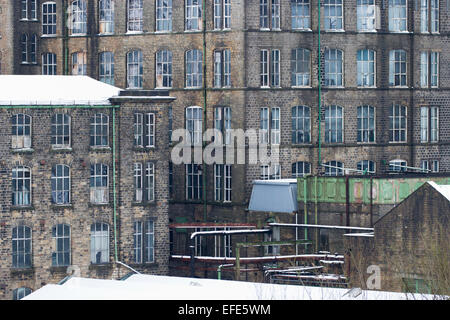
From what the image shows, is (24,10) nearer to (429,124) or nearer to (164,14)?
(164,14)

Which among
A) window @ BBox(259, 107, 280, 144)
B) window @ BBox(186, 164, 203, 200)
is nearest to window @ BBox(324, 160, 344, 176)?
window @ BBox(259, 107, 280, 144)

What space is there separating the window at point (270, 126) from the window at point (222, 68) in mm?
2359

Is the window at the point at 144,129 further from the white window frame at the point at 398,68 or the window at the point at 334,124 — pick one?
the white window frame at the point at 398,68

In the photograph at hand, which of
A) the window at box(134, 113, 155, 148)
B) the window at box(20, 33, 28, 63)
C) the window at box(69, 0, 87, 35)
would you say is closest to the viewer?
the window at box(134, 113, 155, 148)

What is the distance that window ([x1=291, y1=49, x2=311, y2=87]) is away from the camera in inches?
2160

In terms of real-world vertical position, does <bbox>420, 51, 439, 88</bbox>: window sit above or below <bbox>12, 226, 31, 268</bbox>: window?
above

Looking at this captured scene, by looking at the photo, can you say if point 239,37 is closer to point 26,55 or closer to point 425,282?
point 26,55

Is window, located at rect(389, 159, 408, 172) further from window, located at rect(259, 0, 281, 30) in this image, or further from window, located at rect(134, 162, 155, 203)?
window, located at rect(134, 162, 155, 203)

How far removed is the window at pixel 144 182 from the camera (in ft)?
159

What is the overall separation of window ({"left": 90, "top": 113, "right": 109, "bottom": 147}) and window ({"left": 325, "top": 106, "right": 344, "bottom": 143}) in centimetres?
1304

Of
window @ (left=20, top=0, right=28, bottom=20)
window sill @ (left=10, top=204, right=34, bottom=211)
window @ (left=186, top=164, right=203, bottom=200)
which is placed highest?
window @ (left=20, top=0, right=28, bottom=20)

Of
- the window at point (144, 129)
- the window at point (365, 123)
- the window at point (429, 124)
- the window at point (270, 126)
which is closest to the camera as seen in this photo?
the window at point (144, 129)

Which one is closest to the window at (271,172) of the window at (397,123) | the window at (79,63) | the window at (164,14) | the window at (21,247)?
the window at (397,123)

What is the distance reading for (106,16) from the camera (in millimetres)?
57656
